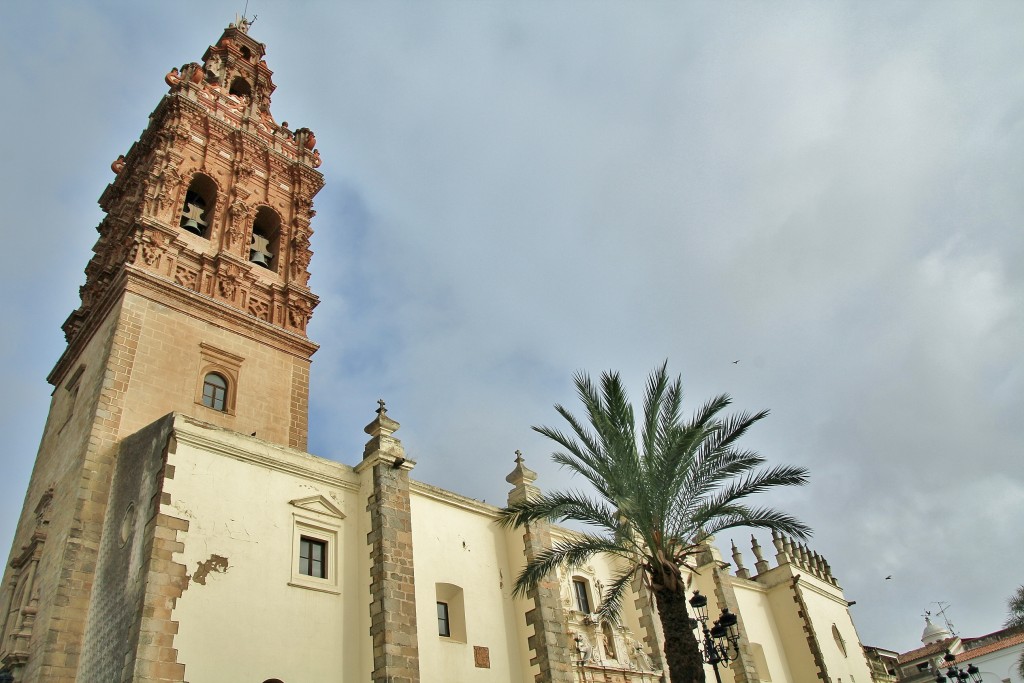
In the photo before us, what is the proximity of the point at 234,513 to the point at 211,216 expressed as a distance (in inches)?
437

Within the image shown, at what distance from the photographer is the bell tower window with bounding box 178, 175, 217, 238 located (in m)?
21.0

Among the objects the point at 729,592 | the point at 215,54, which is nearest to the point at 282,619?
the point at 729,592

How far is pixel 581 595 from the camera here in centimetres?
1952

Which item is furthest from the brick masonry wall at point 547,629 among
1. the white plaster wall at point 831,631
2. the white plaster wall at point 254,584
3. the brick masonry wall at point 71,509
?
the white plaster wall at point 831,631

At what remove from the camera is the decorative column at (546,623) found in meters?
16.1

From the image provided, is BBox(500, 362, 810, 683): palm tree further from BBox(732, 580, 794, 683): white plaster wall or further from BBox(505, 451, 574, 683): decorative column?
BBox(732, 580, 794, 683): white plaster wall

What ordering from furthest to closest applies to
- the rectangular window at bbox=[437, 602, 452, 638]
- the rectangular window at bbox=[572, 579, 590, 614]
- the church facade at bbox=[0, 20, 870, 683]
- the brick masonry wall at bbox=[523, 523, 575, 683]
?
the rectangular window at bbox=[572, 579, 590, 614]
the brick masonry wall at bbox=[523, 523, 575, 683]
the rectangular window at bbox=[437, 602, 452, 638]
the church facade at bbox=[0, 20, 870, 683]

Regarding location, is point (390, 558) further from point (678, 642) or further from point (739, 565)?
point (739, 565)

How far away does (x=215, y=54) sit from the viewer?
26.9m

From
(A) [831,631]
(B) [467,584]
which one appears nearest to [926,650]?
(A) [831,631]

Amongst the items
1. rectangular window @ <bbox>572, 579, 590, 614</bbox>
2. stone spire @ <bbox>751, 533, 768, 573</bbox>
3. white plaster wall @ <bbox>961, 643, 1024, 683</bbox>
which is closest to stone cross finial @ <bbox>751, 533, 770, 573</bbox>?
stone spire @ <bbox>751, 533, 768, 573</bbox>

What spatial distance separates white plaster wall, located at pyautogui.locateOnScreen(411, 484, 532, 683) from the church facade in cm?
5

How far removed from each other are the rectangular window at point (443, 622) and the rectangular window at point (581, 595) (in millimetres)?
4455

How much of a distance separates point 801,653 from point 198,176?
25.4 metres
